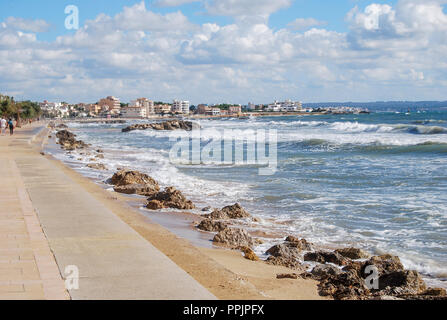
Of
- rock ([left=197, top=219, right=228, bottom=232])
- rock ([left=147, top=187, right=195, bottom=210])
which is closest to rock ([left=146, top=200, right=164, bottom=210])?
rock ([left=147, top=187, right=195, bottom=210])

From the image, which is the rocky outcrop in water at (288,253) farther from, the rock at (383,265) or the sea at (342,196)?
the rock at (383,265)

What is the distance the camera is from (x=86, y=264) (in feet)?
18.1

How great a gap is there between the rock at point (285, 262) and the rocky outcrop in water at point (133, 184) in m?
6.57

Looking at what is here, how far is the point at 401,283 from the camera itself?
6223 millimetres

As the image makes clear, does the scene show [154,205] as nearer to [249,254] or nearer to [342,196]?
[249,254]

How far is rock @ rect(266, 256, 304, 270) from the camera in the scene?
717 cm

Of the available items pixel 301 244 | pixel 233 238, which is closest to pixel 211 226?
pixel 233 238

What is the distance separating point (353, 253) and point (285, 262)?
122 centimetres

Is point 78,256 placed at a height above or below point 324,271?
above

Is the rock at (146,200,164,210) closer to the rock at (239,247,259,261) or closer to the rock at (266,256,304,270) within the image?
the rock at (239,247,259,261)
